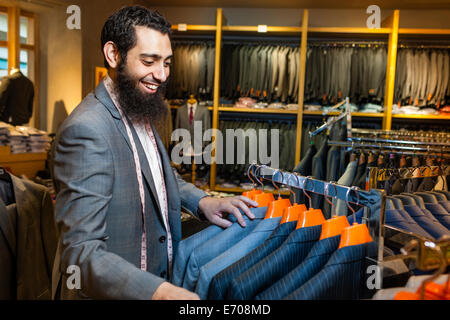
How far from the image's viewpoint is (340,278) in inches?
32.7

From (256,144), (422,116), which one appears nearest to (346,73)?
(422,116)

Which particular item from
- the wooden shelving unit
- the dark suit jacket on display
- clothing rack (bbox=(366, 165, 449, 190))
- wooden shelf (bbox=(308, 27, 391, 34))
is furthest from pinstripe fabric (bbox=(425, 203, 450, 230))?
the dark suit jacket on display

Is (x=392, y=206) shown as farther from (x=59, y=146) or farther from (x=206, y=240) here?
(x=59, y=146)

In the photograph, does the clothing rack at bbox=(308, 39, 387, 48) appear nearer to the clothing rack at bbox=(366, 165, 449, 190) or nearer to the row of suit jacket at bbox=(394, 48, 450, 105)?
the row of suit jacket at bbox=(394, 48, 450, 105)

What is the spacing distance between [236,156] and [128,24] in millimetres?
3127

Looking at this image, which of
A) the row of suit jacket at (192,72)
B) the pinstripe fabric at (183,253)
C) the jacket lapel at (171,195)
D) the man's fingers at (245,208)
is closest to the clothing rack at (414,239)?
the man's fingers at (245,208)

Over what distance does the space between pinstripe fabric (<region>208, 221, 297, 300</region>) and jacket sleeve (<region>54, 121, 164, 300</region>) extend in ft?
0.55

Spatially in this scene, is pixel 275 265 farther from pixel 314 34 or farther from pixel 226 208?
pixel 314 34

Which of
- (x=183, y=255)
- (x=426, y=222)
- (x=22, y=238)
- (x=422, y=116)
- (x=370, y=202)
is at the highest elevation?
(x=422, y=116)

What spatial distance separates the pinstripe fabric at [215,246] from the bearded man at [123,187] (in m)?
0.03

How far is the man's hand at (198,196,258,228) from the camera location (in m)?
1.17

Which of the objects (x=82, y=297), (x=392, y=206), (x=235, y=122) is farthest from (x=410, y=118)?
(x=82, y=297)

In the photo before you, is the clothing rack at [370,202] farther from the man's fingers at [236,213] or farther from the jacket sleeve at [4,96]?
the jacket sleeve at [4,96]

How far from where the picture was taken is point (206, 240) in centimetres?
115
